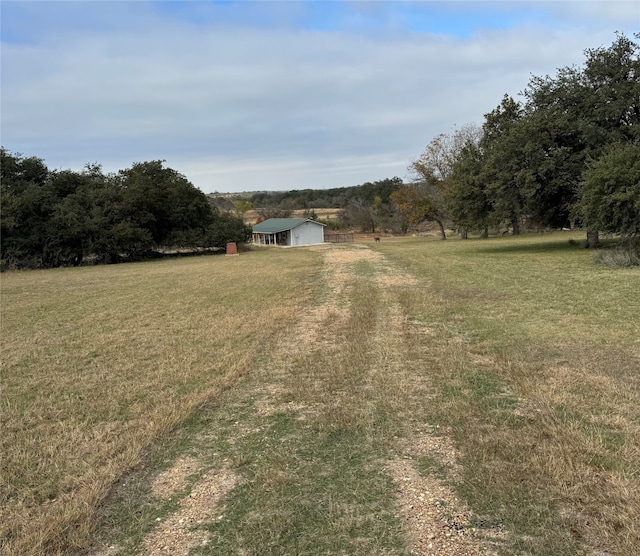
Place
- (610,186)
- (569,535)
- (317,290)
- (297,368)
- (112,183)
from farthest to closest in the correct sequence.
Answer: (112,183) < (610,186) < (317,290) < (297,368) < (569,535)

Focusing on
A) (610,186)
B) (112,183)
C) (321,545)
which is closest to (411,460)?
(321,545)

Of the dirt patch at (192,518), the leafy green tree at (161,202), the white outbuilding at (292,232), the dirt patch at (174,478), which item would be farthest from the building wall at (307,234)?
the dirt patch at (192,518)

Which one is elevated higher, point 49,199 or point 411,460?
point 49,199

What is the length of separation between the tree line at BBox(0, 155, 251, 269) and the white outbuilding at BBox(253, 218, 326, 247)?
9.80 metres

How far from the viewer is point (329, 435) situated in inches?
146

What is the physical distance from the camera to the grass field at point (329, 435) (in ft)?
8.33

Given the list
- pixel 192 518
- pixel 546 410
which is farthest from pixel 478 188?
pixel 192 518

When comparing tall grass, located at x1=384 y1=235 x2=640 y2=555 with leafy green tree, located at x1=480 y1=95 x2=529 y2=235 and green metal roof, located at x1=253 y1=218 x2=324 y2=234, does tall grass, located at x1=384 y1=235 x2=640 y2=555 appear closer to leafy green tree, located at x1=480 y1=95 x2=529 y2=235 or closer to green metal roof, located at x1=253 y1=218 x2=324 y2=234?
leafy green tree, located at x1=480 y1=95 x2=529 y2=235

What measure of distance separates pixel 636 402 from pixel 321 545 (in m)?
3.21

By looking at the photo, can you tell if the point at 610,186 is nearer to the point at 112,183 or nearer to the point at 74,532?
the point at 74,532

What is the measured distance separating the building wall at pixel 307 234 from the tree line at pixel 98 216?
9975 millimetres

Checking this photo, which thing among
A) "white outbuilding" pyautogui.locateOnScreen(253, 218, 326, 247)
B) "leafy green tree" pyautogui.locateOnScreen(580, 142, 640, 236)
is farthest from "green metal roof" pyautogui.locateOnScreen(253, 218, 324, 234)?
"leafy green tree" pyautogui.locateOnScreen(580, 142, 640, 236)

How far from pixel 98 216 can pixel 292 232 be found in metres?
21.4

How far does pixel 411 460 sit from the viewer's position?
3.27 metres
